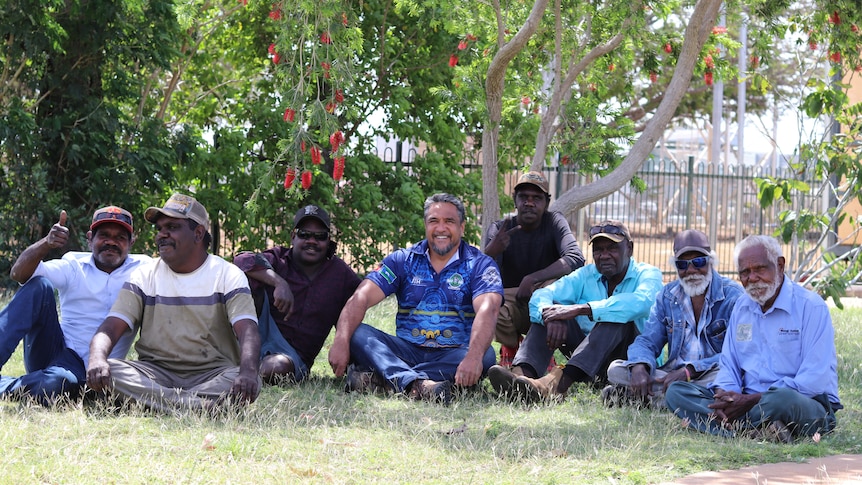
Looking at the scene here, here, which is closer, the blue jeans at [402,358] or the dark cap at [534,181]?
the blue jeans at [402,358]

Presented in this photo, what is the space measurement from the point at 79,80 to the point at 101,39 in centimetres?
72

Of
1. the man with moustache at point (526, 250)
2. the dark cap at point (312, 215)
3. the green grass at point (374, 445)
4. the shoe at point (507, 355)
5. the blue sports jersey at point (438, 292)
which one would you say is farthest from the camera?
the shoe at point (507, 355)

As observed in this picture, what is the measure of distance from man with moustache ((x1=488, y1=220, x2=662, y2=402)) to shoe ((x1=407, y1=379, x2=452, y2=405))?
0.32 m

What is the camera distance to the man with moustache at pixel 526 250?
818cm

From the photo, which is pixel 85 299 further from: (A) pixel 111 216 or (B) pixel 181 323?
(B) pixel 181 323

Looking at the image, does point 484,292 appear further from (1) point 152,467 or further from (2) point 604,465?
(1) point 152,467

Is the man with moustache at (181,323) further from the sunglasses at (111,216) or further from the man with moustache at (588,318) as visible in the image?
the man with moustache at (588,318)

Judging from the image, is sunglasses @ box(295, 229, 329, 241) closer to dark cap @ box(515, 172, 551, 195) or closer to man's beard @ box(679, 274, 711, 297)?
dark cap @ box(515, 172, 551, 195)

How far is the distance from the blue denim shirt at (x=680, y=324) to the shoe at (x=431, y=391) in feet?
3.89

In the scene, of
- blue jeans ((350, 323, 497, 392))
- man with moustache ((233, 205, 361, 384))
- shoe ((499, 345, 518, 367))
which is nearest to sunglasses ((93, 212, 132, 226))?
man with moustache ((233, 205, 361, 384))

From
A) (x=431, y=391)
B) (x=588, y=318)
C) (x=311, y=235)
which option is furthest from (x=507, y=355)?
(x=311, y=235)

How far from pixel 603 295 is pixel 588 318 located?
23 cm

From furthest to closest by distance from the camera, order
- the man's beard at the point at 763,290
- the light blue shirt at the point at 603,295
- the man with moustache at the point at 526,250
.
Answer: the man with moustache at the point at 526,250
the light blue shirt at the point at 603,295
the man's beard at the point at 763,290

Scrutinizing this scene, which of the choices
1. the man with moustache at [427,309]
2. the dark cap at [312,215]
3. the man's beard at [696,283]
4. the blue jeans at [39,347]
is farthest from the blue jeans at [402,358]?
the blue jeans at [39,347]
